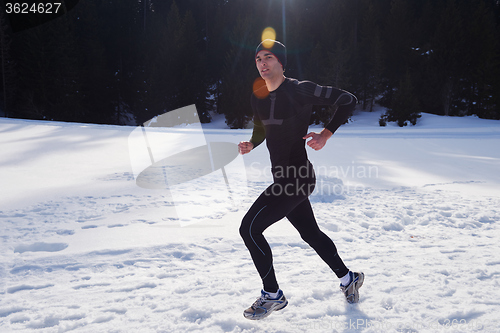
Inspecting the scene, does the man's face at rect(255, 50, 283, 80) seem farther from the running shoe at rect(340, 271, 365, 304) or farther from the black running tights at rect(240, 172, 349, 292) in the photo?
the running shoe at rect(340, 271, 365, 304)

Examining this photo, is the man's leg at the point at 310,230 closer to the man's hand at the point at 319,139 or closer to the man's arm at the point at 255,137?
the man's hand at the point at 319,139

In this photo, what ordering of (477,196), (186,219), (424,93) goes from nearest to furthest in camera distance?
(186,219)
(477,196)
(424,93)

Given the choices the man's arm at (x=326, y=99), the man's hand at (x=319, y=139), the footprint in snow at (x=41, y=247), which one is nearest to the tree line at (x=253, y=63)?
the footprint in snow at (x=41, y=247)

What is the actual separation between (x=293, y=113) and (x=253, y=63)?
2727 cm

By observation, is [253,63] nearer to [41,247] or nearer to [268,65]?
[41,247]

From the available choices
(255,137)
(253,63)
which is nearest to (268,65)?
(255,137)

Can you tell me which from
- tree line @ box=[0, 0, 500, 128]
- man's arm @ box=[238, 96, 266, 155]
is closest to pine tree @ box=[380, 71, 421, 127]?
tree line @ box=[0, 0, 500, 128]

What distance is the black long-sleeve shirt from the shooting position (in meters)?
2.48

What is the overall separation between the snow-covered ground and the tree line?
20.9 meters

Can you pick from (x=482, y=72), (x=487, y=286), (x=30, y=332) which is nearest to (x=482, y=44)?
(x=482, y=72)

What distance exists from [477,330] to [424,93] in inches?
1177

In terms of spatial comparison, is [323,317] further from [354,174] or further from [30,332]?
[354,174]

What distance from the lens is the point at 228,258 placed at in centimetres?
350

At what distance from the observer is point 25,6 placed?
29500mm
